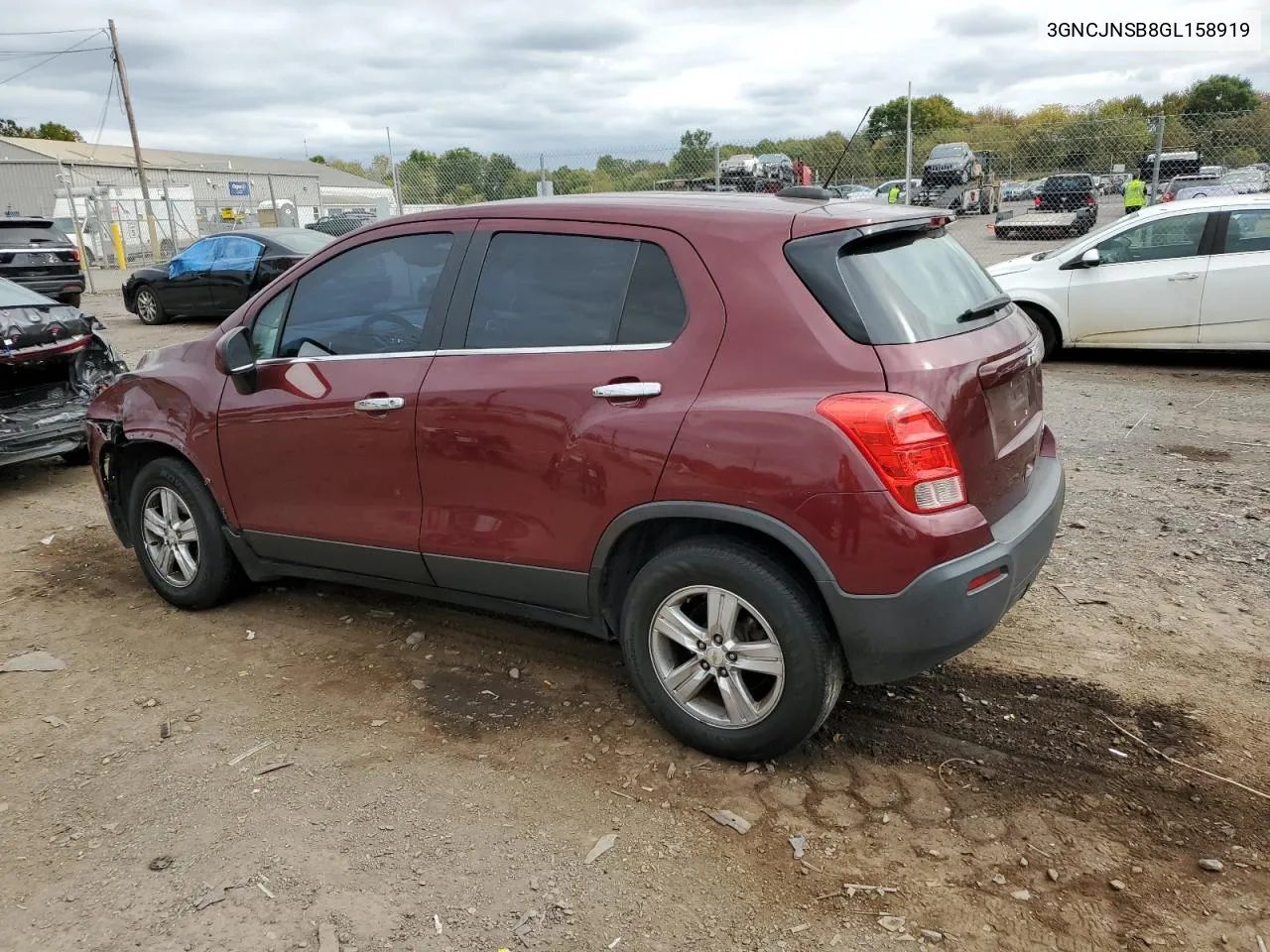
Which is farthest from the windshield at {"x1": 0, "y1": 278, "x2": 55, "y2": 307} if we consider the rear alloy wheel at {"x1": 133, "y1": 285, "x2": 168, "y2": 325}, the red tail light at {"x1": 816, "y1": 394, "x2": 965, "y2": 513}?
the rear alloy wheel at {"x1": 133, "y1": 285, "x2": 168, "y2": 325}

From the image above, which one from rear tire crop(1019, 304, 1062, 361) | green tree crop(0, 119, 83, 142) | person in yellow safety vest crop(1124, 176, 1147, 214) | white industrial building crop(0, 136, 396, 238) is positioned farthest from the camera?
green tree crop(0, 119, 83, 142)

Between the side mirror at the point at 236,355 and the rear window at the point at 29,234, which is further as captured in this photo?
the rear window at the point at 29,234

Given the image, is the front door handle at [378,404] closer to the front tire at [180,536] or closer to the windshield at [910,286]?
the front tire at [180,536]

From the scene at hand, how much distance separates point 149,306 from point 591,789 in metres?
14.8

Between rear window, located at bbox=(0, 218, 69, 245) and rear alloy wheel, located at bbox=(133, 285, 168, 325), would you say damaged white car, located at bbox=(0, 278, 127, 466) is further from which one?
rear window, located at bbox=(0, 218, 69, 245)

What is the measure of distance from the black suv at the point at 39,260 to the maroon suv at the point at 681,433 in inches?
532

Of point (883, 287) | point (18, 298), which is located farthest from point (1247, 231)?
point (18, 298)

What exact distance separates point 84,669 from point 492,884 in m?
2.41


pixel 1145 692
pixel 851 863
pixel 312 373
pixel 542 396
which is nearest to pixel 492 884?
pixel 851 863

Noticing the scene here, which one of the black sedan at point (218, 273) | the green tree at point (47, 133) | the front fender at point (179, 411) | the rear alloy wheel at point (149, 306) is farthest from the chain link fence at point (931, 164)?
the green tree at point (47, 133)

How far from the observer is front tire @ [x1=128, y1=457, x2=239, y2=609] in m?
4.35

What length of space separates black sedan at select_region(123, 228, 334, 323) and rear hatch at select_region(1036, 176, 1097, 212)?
14.0 metres

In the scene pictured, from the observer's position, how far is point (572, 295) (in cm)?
326

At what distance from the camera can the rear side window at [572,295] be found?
3082 mm
